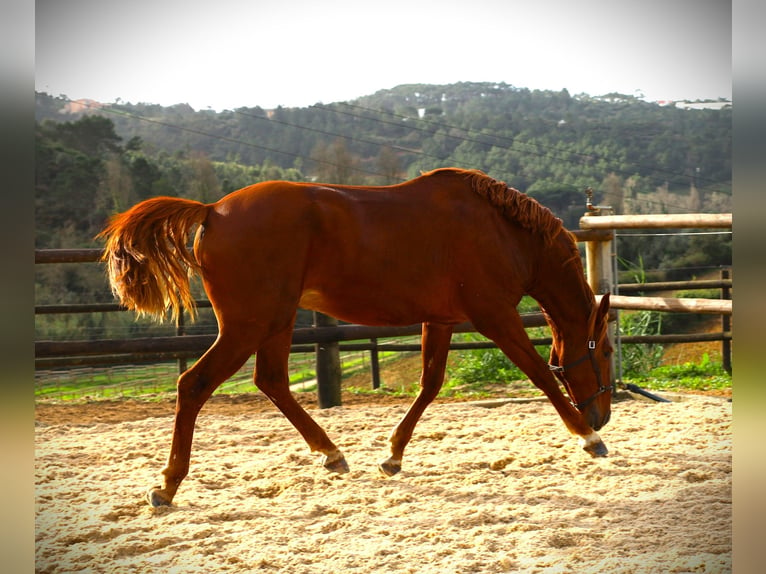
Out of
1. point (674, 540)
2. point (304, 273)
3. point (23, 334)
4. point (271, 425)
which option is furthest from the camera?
point (271, 425)

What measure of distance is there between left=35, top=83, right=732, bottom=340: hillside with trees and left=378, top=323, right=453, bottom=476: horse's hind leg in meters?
14.3

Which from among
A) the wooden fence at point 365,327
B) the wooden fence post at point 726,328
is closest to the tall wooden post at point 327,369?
the wooden fence at point 365,327

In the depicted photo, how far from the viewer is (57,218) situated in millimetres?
19172

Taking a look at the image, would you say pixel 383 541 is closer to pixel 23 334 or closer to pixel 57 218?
pixel 23 334

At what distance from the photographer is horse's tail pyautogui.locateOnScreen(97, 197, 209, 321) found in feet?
10.8

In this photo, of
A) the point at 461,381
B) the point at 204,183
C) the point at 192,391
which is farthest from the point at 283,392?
the point at 204,183

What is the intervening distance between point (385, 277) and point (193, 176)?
708 inches

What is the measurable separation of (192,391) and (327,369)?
8.09 ft

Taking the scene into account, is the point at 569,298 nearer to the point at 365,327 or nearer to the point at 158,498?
the point at 365,327

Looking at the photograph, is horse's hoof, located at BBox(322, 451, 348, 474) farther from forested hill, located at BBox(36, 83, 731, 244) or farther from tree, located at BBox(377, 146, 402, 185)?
tree, located at BBox(377, 146, 402, 185)

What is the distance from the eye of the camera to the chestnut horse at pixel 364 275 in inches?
129

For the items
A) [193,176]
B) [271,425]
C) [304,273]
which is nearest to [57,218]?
[193,176]

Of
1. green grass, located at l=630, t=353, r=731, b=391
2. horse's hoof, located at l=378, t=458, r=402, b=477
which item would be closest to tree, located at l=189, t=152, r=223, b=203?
green grass, located at l=630, t=353, r=731, b=391

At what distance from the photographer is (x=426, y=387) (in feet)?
12.8
